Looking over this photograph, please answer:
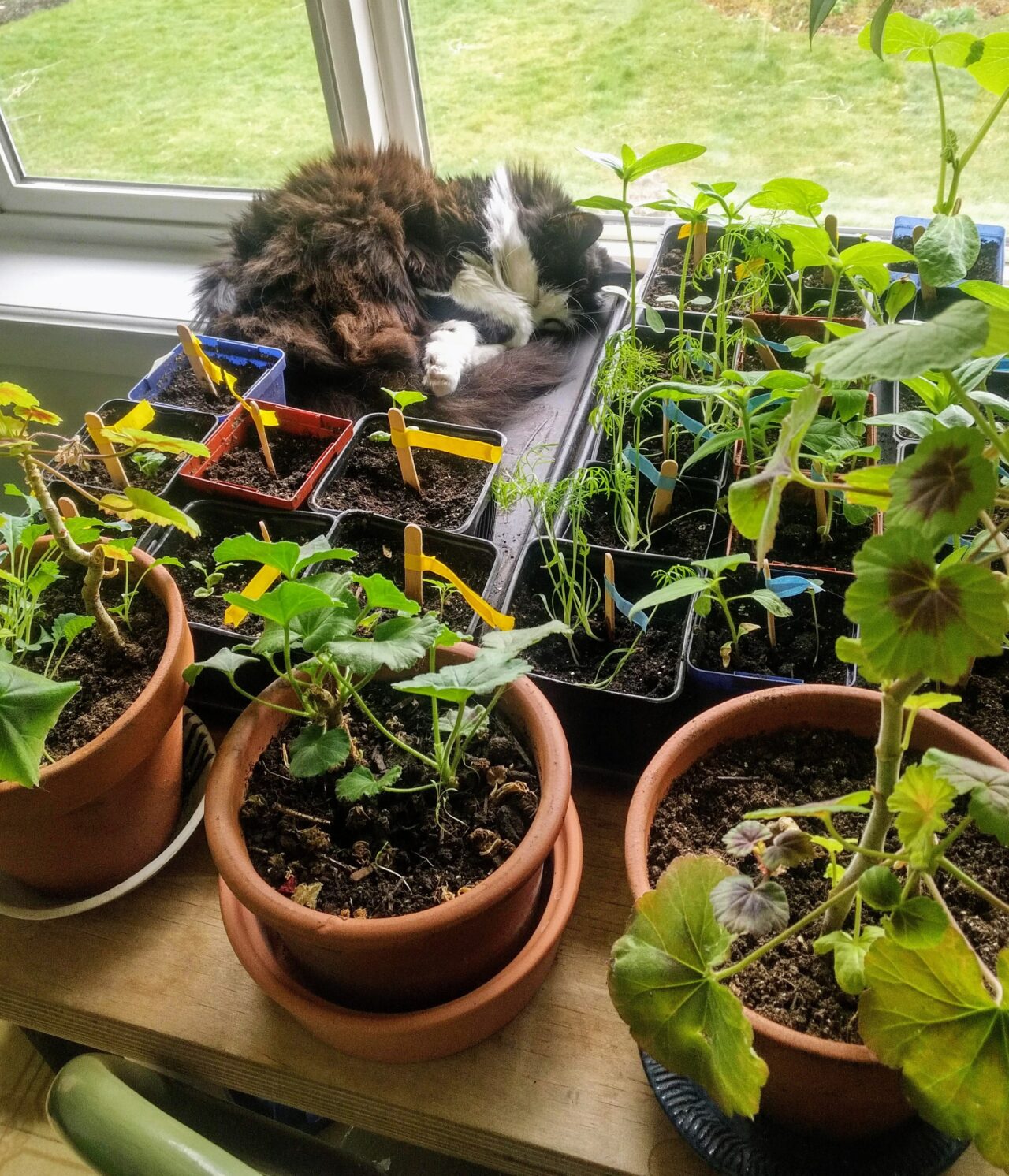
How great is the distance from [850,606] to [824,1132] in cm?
43

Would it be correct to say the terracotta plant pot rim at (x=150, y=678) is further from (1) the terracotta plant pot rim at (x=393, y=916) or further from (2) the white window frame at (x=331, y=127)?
(2) the white window frame at (x=331, y=127)

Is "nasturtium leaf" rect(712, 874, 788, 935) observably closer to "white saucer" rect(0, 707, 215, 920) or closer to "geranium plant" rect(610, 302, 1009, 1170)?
"geranium plant" rect(610, 302, 1009, 1170)

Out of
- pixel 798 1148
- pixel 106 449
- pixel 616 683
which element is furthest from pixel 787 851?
pixel 106 449

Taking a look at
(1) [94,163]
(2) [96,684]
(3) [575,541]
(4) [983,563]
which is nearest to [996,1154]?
(4) [983,563]

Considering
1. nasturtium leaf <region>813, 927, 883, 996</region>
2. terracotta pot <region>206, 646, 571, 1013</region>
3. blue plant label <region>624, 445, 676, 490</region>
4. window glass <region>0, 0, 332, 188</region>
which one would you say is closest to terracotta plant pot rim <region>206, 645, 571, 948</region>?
terracotta pot <region>206, 646, 571, 1013</region>

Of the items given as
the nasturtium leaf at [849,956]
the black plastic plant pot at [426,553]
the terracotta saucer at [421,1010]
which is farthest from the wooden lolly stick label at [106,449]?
the nasturtium leaf at [849,956]

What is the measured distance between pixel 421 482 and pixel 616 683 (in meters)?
0.40

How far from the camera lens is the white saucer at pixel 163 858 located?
0.84 metres

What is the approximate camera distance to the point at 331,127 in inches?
62.1

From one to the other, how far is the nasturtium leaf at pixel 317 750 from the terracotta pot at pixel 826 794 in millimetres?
222

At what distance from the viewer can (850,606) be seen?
425 mm

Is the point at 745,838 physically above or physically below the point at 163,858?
above

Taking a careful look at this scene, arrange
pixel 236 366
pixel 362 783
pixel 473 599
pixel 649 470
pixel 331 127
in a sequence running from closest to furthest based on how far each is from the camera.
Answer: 1. pixel 362 783
2. pixel 473 599
3. pixel 649 470
4. pixel 236 366
5. pixel 331 127

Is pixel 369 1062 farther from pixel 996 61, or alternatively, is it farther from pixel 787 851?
pixel 996 61
